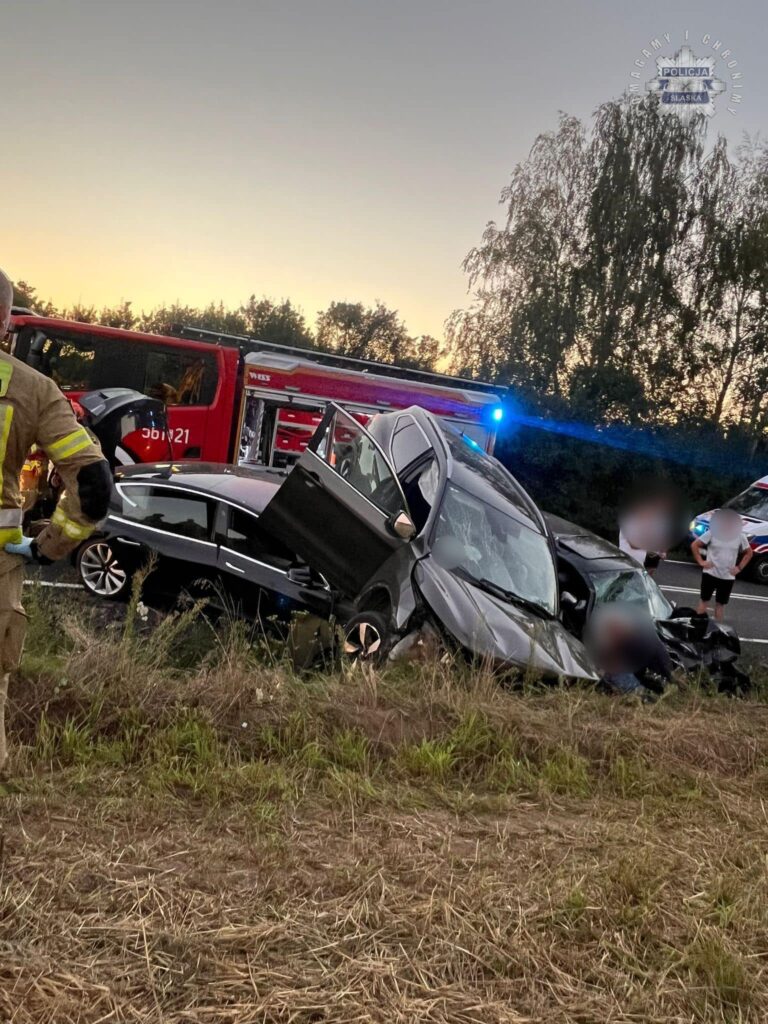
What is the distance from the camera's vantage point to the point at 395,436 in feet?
24.1

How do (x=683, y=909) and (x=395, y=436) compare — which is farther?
(x=395, y=436)

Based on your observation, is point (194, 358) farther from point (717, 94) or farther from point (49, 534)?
point (717, 94)

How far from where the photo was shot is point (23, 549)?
2988 millimetres

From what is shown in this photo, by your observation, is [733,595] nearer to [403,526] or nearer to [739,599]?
[739,599]

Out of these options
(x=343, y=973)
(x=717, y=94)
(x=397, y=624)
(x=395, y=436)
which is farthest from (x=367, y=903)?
(x=717, y=94)

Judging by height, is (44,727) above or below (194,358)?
below

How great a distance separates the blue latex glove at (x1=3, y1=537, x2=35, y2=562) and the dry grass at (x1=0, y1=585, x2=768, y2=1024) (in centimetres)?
84

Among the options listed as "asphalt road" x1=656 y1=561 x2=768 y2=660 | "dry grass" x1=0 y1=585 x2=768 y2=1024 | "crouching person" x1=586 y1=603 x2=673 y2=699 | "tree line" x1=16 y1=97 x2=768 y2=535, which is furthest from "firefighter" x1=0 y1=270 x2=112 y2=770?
"tree line" x1=16 y1=97 x2=768 y2=535

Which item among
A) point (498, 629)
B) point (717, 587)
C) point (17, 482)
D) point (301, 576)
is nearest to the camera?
point (17, 482)

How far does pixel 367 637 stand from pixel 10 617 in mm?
3042

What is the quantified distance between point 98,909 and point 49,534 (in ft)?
3.92

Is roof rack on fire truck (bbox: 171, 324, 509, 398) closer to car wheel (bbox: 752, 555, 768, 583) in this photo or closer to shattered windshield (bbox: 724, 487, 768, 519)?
shattered windshield (bbox: 724, 487, 768, 519)

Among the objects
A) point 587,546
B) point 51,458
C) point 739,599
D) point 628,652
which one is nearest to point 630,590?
point 587,546

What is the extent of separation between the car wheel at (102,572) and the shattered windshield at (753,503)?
1264 centimetres
